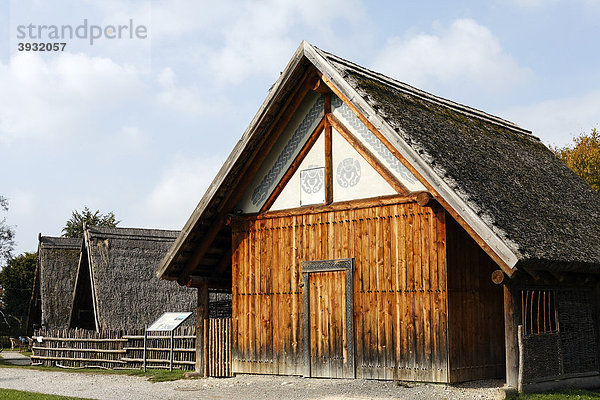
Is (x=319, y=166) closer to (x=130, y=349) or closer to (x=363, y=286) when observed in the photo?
(x=363, y=286)

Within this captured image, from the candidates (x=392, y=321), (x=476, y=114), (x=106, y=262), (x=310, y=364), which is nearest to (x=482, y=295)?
(x=392, y=321)

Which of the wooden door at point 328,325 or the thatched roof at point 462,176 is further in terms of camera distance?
the wooden door at point 328,325

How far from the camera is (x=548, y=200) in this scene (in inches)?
648

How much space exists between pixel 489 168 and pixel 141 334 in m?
12.8

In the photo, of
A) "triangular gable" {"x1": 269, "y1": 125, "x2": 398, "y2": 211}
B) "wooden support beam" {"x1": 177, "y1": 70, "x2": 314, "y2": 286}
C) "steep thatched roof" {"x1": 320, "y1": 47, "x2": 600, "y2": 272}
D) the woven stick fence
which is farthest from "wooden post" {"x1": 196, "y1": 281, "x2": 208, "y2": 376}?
"steep thatched roof" {"x1": 320, "y1": 47, "x2": 600, "y2": 272}

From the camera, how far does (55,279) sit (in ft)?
107

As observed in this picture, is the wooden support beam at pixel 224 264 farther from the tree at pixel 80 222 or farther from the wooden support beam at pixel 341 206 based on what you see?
the tree at pixel 80 222

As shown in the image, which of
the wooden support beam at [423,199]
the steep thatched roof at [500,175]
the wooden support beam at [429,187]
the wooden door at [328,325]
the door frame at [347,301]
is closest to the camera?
the wooden support beam at [429,187]

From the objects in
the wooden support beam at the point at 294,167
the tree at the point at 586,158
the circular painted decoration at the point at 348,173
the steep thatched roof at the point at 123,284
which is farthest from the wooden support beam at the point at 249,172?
the tree at the point at 586,158

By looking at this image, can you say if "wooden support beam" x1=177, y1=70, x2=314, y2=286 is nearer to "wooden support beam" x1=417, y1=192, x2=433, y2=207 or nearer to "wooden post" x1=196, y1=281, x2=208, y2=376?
"wooden post" x1=196, y1=281, x2=208, y2=376

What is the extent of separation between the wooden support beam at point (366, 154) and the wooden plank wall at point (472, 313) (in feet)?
4.12

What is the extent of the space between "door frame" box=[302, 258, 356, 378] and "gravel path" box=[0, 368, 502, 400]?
1.44 feet

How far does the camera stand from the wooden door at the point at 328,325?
626 inches

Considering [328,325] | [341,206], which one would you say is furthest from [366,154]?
[328,325]
